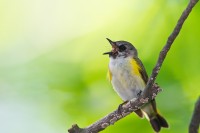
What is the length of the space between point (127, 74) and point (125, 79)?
0.04m

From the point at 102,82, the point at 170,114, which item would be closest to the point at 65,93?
the point at 102,82

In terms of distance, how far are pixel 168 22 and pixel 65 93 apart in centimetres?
80

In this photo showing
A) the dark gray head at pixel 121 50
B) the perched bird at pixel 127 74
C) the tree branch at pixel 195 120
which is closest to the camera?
the tree branch at pixel 195 120

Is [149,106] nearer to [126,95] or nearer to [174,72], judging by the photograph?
[126,95]

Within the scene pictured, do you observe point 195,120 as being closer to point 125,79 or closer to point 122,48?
point 125,79

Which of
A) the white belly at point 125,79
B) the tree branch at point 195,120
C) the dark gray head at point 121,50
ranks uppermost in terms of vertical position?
the dark gray head at point 121,50

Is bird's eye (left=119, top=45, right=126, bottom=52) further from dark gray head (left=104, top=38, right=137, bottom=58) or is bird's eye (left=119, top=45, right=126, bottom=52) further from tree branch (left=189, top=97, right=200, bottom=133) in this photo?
tree branch (left=189, top=97, right=200, bottom=133)

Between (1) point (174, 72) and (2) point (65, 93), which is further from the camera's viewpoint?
(2) point (65, 93)

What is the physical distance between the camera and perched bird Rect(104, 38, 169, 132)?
2709 mm

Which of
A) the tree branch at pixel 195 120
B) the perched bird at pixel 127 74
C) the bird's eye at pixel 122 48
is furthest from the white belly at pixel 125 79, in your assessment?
the tree branch at pixel 195 120

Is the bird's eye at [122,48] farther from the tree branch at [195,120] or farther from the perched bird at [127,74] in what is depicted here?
the tree branch at [195,120]

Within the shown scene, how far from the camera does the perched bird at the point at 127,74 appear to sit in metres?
2.71

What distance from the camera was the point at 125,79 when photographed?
9.29ft

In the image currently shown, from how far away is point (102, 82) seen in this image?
2557 millimetres
